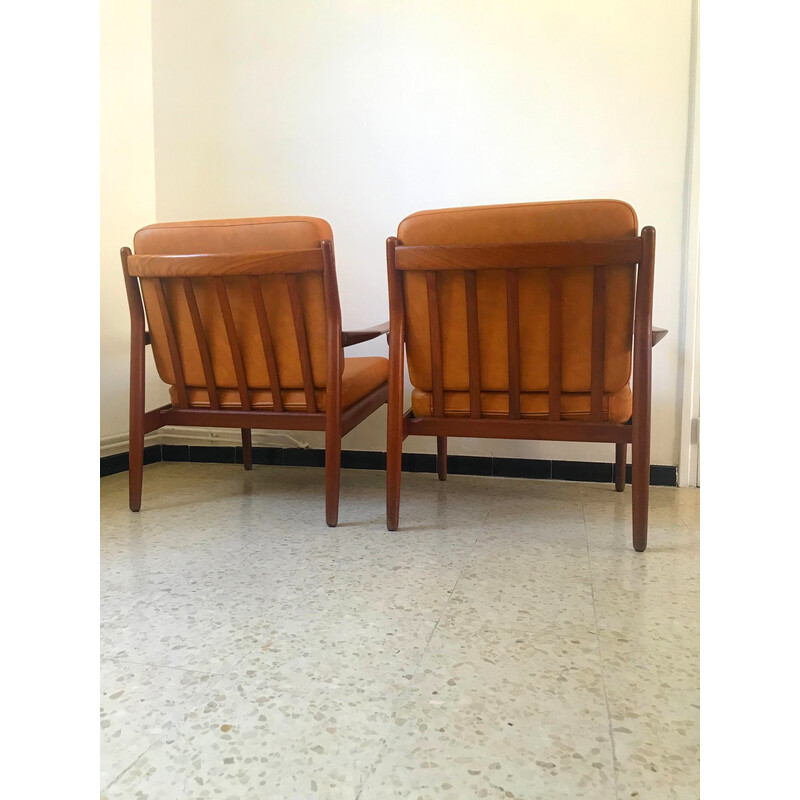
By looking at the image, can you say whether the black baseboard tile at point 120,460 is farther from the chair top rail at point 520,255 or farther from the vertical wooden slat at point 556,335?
the vertical wooden slat at point 556,335

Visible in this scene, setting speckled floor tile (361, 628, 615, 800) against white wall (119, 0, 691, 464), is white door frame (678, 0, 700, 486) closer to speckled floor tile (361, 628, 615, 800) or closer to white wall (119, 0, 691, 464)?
white wall (119, 0, 691, 464)

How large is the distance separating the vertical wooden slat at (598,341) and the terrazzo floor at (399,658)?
363 mm

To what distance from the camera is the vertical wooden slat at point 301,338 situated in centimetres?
178

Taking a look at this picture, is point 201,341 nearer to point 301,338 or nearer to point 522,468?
point 301,338

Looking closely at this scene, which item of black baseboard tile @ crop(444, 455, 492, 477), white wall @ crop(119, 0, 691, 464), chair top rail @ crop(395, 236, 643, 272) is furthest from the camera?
black baseboard tile @ crop(444, 455, 492, 477)

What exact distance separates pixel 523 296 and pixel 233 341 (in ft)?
2.81

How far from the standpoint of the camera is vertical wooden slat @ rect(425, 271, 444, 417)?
5.55 feet

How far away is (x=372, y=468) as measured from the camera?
2.68 metres

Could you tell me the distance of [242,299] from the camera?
6.08 feet

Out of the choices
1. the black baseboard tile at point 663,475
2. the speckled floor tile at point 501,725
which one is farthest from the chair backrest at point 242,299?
the black baseboard tile at point 663,475

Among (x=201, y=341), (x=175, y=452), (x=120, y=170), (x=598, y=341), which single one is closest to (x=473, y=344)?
(x=598, y=341)

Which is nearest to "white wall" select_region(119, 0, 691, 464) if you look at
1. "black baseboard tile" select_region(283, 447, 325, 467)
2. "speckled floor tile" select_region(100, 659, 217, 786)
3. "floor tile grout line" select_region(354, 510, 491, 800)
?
"black baseboard tile" select_region(283, 447, 325, 467)
